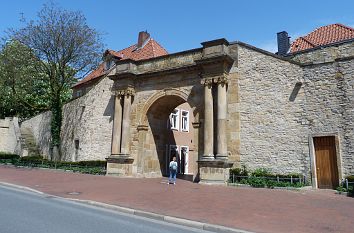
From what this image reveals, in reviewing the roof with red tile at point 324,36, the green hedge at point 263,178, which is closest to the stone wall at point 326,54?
the green hedge at point 263,178

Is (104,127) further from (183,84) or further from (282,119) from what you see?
(282,119)

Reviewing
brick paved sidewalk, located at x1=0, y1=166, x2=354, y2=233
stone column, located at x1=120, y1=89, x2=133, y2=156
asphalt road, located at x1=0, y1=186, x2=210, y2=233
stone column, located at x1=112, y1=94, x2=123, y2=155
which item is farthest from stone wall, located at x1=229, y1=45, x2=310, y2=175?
asphalt road, located at x1=0, y1=186, x2=210, y2=233

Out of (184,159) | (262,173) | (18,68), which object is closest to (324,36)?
(262,173)

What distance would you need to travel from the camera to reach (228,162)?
15.4 metres

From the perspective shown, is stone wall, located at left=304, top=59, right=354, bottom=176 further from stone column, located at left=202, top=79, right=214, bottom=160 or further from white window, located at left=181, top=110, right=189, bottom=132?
white window, located at left=181, top=110, right=189, bottom=132

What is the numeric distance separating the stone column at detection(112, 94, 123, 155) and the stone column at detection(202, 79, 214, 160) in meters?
6.30

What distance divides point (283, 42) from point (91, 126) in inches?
715

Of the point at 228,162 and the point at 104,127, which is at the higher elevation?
the point at 104,127

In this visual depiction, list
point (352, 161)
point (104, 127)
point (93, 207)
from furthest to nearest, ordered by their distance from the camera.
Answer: point (104, 127), point (352, 161), point (93, 207)

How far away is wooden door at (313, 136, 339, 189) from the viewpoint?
1388 cm

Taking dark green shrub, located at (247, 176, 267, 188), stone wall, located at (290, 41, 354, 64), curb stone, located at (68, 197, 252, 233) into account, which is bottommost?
curb stone, located at (68, 197, 252, 233)

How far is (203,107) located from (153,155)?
17.9 ft

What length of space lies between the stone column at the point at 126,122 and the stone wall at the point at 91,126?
252cm

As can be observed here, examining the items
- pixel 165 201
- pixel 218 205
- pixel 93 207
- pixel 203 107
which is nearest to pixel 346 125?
pixel 203 107
